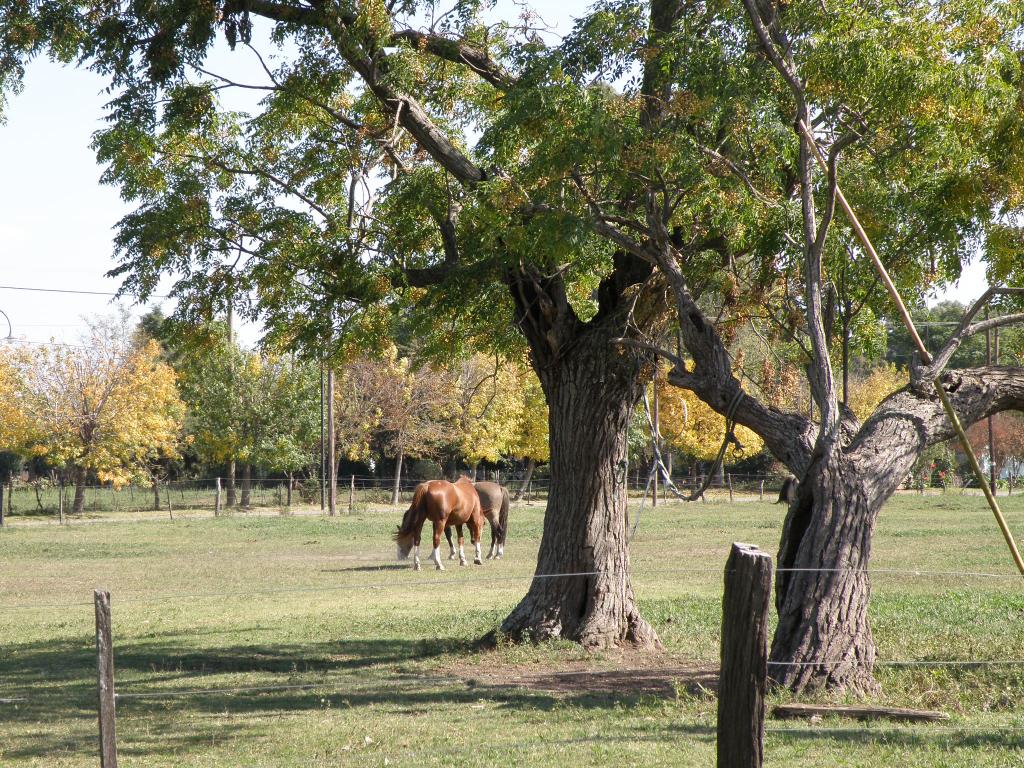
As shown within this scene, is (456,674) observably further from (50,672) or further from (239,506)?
(239,506)

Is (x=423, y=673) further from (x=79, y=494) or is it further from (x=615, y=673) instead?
(x=79, y=494)

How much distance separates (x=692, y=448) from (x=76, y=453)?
28.6 metres

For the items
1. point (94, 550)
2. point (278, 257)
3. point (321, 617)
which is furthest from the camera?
point (94, 550)

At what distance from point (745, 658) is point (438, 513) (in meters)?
17.9

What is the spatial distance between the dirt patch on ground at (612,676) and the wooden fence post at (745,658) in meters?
4.50

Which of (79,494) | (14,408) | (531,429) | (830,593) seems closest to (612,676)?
(830,593)

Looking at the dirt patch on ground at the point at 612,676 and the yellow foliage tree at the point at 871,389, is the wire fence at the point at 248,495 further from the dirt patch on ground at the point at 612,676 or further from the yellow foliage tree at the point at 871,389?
the dirt patch on ground at the point at 612,676

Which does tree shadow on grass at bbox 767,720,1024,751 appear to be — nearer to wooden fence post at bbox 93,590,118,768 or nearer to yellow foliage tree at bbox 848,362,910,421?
wooden fence post at bbox 93,590,118,768

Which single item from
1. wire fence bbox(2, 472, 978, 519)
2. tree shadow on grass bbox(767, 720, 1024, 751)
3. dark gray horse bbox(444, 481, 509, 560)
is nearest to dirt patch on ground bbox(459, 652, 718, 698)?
tree shadow on grass bbox(767, 720, 1024, 751)

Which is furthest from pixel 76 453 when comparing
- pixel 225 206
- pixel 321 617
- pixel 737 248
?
pixel 737 248

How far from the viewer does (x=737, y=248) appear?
36.5ft

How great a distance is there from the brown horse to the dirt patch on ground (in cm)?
1012

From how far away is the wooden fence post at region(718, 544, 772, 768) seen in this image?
4.77m


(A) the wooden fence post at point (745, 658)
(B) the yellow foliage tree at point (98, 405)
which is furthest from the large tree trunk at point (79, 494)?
(A) the wooden fence post at point (745, 658)
